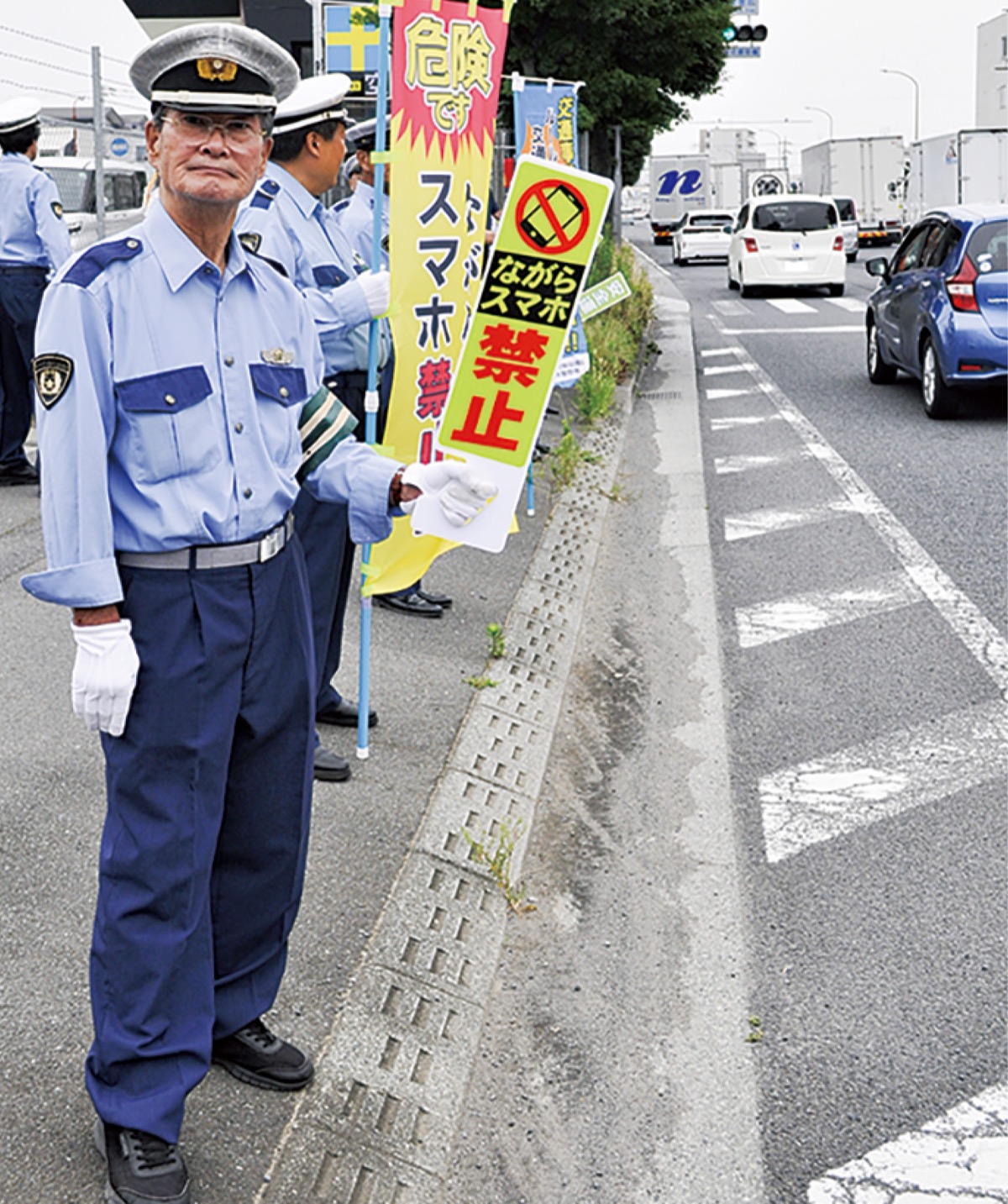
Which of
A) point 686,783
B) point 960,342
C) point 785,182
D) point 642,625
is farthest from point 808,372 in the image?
point 785,182

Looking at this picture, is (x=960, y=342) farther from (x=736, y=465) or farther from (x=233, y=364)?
(x=233, y=364)

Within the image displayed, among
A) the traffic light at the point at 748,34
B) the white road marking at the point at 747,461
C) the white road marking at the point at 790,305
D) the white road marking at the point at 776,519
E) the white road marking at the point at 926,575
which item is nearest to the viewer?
the white road marking at the point at 926,575

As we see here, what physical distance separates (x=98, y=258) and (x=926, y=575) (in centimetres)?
580

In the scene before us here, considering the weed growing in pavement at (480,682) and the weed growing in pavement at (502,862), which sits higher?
the weed growing in pavement at (480,682)

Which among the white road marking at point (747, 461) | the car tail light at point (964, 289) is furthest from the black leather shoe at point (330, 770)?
the car tail light at point (964, 289)

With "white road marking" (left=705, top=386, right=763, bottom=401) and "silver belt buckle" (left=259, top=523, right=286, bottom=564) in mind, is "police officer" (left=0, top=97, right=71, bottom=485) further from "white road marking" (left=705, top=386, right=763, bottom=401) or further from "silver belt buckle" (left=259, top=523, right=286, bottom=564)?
"white road marking" (left=705, top=386, right=763, bottom=401)

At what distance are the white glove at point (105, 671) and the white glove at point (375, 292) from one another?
2230mm

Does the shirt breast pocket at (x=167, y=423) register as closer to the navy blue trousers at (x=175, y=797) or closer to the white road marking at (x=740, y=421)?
the navy blue trousers at (x=175, y=797)

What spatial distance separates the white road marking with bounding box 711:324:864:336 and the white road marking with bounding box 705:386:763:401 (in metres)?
5.72

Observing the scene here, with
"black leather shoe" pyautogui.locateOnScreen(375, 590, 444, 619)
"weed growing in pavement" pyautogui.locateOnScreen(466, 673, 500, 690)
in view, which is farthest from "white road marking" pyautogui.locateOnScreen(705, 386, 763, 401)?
"weed growing in pavement" pyautogui.locateOnScreen(466, 673, 500, 690)

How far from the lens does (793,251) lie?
27.5 metres

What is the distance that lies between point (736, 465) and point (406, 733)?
6.34 metres

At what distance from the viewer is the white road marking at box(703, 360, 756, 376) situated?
16.9 metres

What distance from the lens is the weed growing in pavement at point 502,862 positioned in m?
4.29
